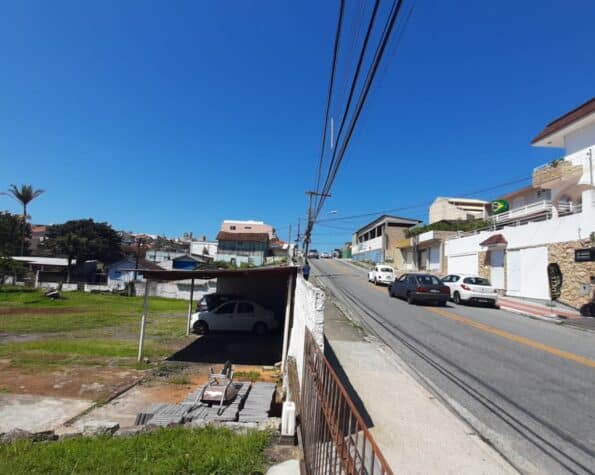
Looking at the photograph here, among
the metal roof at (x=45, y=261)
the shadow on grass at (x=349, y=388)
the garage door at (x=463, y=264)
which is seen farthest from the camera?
the metal roof at (x=45, y=261)

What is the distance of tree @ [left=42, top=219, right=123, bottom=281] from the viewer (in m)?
46.1

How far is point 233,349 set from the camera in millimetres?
13047

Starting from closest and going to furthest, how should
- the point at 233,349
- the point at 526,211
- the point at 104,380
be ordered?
the point at 104,380
the point at 233,349
the point at 526,211

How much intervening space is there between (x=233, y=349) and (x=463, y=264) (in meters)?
24.0

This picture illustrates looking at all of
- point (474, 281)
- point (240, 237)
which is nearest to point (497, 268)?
point (474, 281)

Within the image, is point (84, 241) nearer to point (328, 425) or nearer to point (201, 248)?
point (201, 248)

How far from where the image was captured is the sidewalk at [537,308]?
16734 millimetres

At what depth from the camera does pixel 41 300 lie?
2873 cm

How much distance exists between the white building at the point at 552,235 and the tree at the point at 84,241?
145 feet

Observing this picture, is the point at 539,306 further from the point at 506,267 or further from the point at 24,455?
the point at 24,455

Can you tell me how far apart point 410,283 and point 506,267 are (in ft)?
31.6

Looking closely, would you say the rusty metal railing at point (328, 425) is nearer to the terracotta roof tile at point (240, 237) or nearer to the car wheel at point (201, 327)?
the car wheel at point (201, 327)

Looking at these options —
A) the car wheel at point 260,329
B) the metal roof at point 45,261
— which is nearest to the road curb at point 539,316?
the car wheel at point 260,329

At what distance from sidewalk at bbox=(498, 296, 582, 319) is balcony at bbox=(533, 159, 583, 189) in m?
9.70
